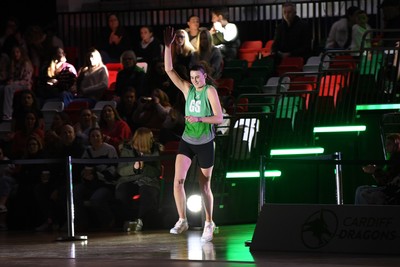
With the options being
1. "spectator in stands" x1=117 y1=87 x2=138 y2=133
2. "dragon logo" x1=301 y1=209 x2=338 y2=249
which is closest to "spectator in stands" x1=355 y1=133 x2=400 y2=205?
"dragon logo" x1=301 y1=209 x2=338 y2=249

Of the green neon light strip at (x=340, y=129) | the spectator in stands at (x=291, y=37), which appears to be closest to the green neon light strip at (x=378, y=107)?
the green neon light strip at (x=340, y=129)

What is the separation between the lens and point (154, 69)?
21.1 meters

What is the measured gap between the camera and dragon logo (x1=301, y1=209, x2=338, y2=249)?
13172 millimetres

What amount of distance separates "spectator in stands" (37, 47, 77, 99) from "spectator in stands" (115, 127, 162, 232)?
4.84 meters

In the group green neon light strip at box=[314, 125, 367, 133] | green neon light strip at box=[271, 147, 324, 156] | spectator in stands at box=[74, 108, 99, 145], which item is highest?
spectator in stands at box=[74, 108, 99, 145]

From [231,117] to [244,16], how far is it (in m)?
6.98

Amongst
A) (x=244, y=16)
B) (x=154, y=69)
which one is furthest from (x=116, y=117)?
(x=244, y=16)

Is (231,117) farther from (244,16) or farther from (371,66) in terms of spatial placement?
(244,16)

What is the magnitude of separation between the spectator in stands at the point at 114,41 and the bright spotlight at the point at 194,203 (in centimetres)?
692

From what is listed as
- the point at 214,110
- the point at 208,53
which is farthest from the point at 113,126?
the point at 214,110

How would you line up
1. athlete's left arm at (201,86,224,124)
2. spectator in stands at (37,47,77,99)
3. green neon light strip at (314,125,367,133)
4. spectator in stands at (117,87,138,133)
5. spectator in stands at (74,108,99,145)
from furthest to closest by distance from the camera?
spectator in stands at (37,47,77,99) < spectator in stands at (117,87,138,133) < spectator in stands at (74,108,99,145) < green neon light strip at (314,125,367,133) < athlete's left arm at (201,86,224,124)

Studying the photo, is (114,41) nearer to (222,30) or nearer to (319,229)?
(222,30)

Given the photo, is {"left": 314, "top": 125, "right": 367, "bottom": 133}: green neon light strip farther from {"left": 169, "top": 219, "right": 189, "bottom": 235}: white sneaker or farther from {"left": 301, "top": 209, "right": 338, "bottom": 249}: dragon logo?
{"left": 301, "top": 209, "right": 338, "bottom": 249}: dragon logo

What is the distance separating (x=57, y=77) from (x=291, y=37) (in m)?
4.30
